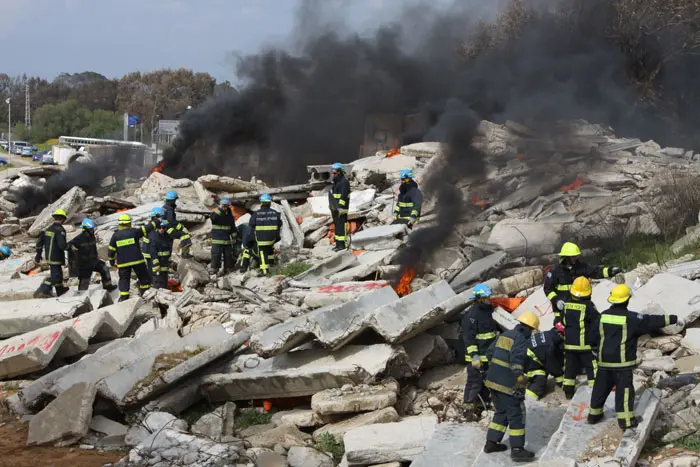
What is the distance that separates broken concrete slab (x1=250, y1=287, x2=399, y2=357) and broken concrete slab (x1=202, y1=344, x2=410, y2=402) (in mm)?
206

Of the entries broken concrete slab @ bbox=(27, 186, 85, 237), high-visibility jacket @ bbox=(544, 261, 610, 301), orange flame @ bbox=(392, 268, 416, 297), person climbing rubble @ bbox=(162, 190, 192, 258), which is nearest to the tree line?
broken concrete slab @ bbox=(27, 186, 85, 237)

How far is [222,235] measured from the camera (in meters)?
13.6

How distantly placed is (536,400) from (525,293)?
3294 mm

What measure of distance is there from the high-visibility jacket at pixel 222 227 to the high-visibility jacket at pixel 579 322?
782 cm

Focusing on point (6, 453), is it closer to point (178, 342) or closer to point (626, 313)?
point (178, 342)

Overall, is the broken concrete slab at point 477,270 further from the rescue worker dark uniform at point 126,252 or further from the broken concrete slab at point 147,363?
the rescue worker dark uniform at point 126,252

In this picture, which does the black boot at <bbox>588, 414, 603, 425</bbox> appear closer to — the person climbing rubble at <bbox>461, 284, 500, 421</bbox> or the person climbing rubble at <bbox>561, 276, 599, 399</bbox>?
the person climbing rubble at <bbox>561, 276, 599, 399</bbox>

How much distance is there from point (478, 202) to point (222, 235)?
504 centimetres

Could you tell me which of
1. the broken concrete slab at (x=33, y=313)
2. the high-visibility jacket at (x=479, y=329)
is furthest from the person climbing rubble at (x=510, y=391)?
the broken concrete slab at (x=33, y=313)

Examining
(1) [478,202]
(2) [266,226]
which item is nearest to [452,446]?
(2) [266,226]

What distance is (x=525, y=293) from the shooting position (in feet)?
34.2

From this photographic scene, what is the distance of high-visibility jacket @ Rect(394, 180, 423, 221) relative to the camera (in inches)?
542

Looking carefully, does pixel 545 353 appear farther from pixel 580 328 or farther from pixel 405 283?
pixel 405 283

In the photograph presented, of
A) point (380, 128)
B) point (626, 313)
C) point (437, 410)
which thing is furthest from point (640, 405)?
point (380, 128)
